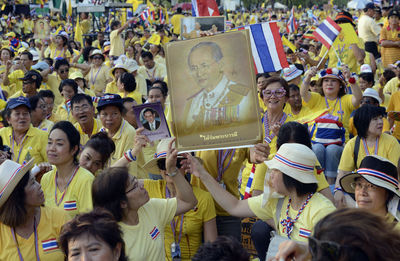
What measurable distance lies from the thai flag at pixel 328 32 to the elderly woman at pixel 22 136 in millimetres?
4973

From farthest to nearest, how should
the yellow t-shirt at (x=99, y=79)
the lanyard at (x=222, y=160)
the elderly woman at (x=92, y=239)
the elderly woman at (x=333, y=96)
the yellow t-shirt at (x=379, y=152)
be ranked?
the yellow t-shirt at (x=99, y=79) → the elderly woman at (x=333, y=96) → the yellow t-shirt at (x=379, y=152) → the lanyard at (x=222, y=160) → the elderly woman at (x=92, y=239)

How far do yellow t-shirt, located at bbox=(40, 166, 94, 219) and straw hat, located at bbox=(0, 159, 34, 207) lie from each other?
68 cm

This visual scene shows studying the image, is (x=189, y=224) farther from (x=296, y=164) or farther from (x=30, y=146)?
(x=30, y=146)

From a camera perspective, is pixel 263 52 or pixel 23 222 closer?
pixel 23 222

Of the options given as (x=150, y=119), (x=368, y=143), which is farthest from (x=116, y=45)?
(x=150, y=119)

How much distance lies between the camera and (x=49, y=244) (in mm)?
3543

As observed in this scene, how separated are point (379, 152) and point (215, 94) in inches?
93.8

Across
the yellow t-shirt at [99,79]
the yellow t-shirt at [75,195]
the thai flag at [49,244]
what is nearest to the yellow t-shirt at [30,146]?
the yellow t-shirt at [75,195]

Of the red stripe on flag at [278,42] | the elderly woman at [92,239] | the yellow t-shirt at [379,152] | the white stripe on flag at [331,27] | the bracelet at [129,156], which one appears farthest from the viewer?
the white stripe on flag at [331,27]

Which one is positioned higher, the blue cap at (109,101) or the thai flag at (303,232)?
the blue cap at (109,101)

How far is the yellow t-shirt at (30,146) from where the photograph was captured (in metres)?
5.84

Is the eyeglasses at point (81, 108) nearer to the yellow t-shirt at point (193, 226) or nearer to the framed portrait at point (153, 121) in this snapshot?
the framed portrait at point (153, 121)

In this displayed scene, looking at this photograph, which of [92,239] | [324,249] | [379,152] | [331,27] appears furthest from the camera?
[331,27]

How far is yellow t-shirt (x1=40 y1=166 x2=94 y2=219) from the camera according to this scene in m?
4.14
